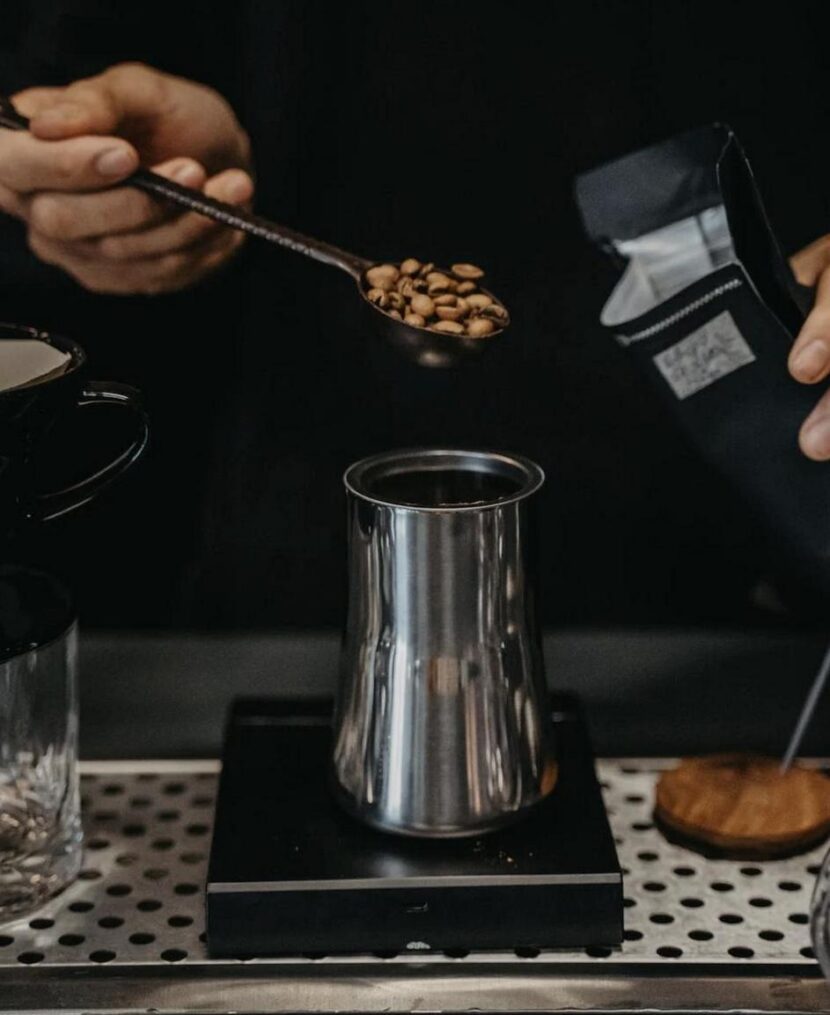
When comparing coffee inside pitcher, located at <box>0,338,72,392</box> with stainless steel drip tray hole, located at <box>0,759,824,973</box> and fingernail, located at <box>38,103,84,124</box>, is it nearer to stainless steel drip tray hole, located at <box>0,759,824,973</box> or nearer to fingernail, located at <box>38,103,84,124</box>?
fingernail, located at <box>38,103,84,124</box>

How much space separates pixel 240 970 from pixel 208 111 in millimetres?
494

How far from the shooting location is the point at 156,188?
2.79ft

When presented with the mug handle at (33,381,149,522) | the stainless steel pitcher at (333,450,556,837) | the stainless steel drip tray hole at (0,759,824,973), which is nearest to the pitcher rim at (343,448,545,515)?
the stainless steel pitcher at (333,450,556,837)

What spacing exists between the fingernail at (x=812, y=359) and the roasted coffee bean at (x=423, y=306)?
18 cm

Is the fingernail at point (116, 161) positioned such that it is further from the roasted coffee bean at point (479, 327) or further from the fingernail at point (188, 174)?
the roasted coffee bean at point (479, 327)

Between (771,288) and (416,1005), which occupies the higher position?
(771,288)

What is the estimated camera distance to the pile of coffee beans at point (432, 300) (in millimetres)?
781

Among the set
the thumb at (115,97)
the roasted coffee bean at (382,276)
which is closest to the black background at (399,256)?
the thumb at (115,97)

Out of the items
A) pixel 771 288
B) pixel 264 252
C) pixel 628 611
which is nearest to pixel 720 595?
pixel 628 611

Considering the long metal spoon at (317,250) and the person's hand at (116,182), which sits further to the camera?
the person's hand at (116,182)

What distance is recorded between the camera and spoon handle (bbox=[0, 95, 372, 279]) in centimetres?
82

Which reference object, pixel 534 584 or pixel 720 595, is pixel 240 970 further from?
pixel 720 595

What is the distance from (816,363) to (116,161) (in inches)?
15.0

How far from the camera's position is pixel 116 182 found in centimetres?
86
